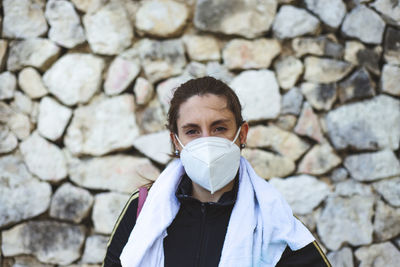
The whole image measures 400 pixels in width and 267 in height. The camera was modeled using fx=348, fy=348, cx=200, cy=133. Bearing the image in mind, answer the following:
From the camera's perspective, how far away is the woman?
1253 mm

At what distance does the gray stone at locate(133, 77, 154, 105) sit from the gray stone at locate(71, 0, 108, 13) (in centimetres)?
67

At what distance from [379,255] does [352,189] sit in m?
0.50

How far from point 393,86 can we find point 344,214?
996mm

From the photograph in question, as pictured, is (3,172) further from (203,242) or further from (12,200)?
(203,242)

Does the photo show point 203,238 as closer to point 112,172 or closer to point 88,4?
point 112,172

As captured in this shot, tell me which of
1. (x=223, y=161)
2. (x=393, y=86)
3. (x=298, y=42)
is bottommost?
(x=223, y=161)

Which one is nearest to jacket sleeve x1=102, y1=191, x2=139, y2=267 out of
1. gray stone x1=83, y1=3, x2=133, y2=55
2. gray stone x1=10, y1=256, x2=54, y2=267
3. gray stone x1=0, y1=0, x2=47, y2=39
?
gray stone x1=10, y1=256, x2=54, y2=267

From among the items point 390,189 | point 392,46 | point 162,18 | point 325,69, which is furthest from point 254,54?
point 390,189

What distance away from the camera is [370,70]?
2568mm

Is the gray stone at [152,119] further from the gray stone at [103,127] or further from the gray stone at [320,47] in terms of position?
the gray stone at [320,47]

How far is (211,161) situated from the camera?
4.34ft

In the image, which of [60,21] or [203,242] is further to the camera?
[60,21]

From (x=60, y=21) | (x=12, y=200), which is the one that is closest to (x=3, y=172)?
(x=12, y=200)

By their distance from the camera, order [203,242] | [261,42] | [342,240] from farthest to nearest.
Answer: [261,42] → [342,240] → [203,242]
